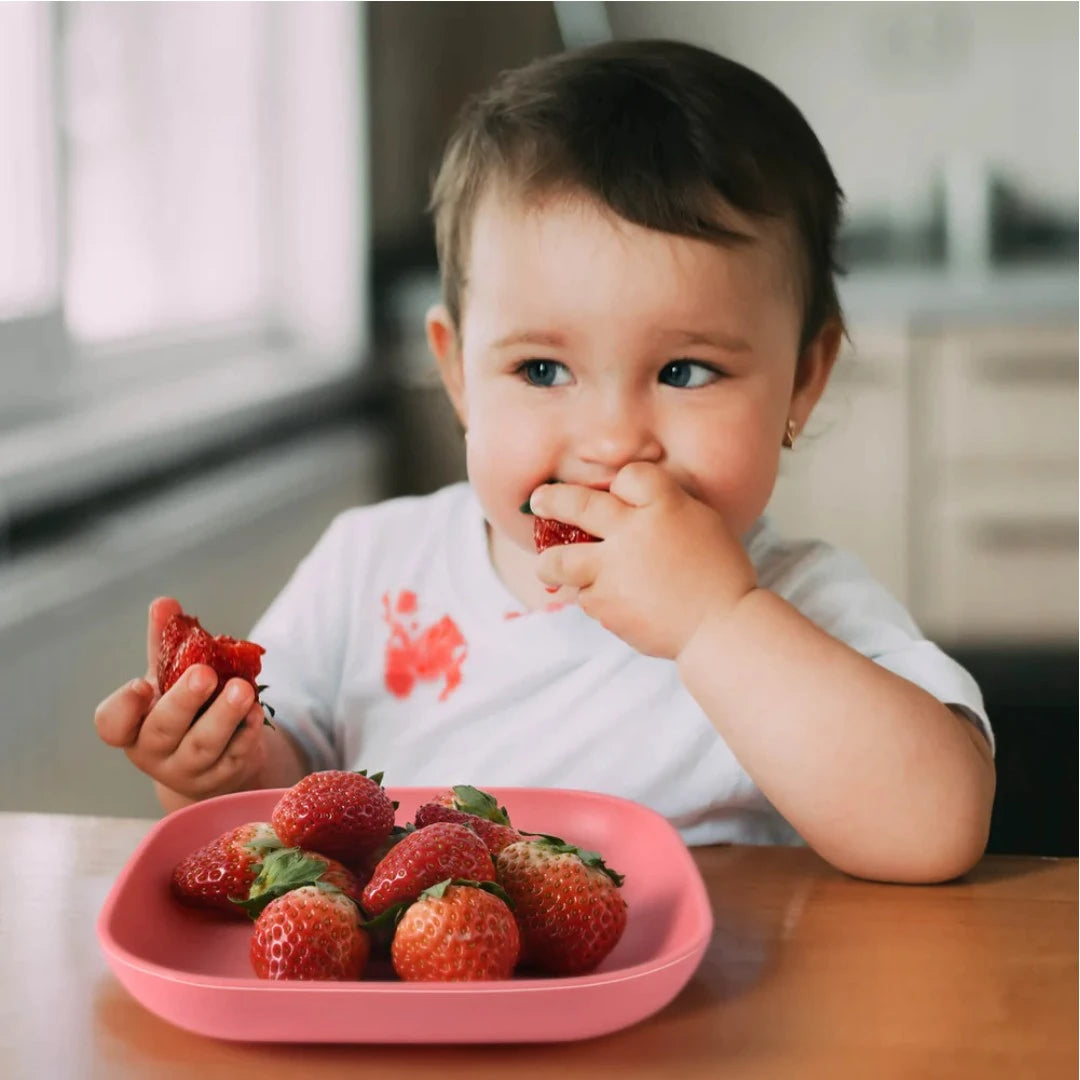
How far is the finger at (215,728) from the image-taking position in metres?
0.68

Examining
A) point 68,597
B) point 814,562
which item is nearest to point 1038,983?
point 814,562

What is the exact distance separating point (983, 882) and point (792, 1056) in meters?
0.21

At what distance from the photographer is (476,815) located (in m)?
0.59

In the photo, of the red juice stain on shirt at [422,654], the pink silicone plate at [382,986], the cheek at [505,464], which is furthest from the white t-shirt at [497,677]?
the pink silicone plate at [382,986]

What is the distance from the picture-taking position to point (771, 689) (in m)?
0.65

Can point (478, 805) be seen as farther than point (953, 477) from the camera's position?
No

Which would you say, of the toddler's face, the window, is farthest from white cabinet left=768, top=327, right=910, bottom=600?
the toddler's face

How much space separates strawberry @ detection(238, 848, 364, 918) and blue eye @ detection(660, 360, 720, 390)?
313 mm

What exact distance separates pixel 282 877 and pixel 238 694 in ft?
0.53

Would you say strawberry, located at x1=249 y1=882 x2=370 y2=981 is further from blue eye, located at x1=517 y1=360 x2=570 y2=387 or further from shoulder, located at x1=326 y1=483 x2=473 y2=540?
shoulder, located at x1=326 y1=483 x2=473 y2=540

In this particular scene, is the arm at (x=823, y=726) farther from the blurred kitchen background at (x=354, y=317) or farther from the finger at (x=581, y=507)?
the blurred kitchen background at (x=354, y=317)

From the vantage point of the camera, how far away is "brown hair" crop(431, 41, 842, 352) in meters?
0.72

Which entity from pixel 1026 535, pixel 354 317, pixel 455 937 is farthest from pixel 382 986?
pixel 1026 535

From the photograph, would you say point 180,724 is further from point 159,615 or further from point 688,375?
point 688,375
